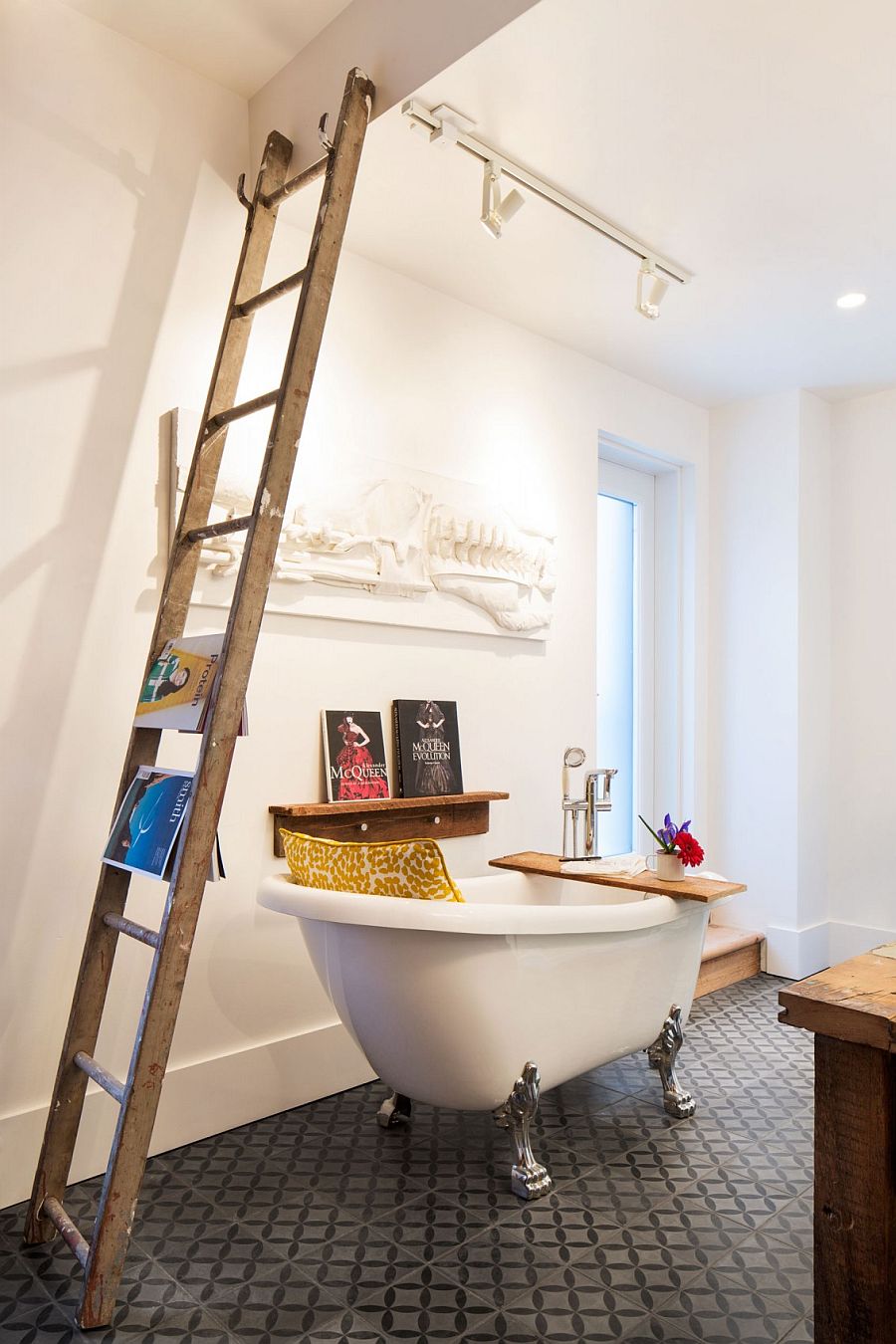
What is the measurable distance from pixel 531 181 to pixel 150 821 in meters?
1.86

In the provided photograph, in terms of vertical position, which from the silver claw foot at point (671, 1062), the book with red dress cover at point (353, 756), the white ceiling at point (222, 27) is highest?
the white ceiling at point (222, 27)

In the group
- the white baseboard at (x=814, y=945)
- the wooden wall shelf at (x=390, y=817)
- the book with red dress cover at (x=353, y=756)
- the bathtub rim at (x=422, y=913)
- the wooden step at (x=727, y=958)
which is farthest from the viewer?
the white baseboard at (x=814, y=945)

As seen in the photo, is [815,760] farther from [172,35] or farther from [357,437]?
[172,35]

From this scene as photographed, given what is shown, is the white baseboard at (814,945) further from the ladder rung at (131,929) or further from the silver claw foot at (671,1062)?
the ladder rung at (131,929)

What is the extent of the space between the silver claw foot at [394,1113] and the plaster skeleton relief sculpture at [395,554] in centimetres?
134

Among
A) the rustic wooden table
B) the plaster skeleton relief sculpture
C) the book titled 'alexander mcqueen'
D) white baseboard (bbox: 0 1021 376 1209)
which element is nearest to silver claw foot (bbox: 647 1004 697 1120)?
white baseboard (bbox: 0 1021 376 1209)

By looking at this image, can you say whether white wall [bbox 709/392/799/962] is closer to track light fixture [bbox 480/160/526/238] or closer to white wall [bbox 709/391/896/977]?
white wall [bbox 709/391/896/977]

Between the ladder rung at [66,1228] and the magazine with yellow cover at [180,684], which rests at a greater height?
the magazine with yellow cover at [180,684]

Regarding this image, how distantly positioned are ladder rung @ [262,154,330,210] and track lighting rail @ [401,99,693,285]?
0.23 metres

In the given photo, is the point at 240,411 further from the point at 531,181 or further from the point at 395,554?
the point at 531,181

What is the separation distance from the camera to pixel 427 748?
298cm

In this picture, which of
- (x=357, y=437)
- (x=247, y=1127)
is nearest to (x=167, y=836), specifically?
(x=247, y=1127)

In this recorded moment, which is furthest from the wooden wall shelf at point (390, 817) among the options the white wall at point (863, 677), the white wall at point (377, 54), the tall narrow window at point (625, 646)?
the white wall at point (863, 677)

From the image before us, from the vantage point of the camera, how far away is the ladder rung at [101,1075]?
172 cm
